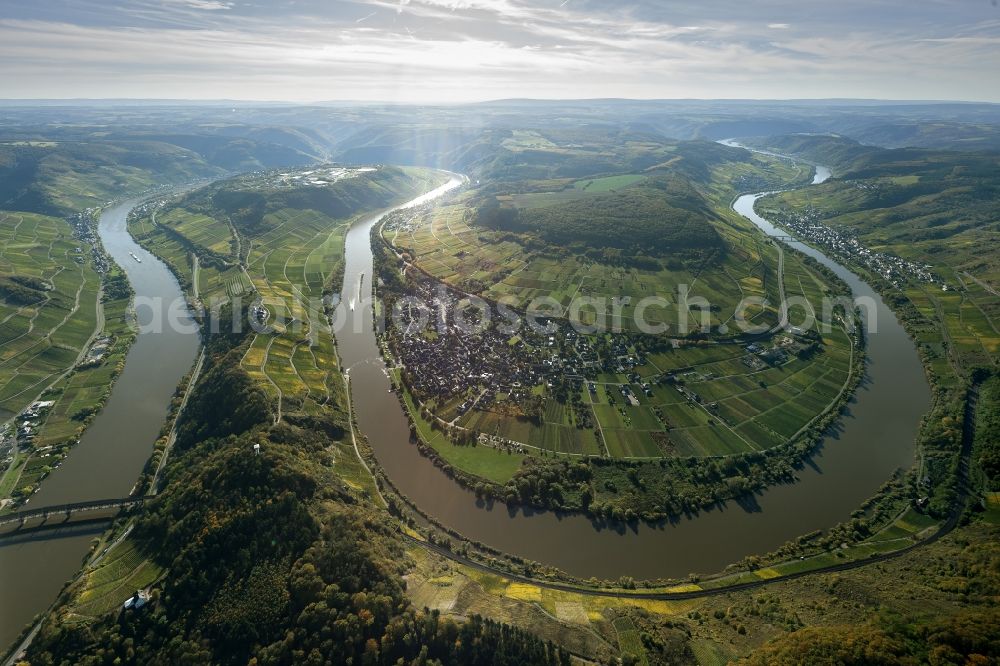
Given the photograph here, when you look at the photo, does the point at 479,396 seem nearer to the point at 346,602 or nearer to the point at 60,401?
the point at 346,602

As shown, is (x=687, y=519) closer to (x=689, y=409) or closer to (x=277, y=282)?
(x=689, y=409)

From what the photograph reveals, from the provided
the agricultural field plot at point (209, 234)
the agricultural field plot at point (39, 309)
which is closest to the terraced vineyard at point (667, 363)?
the agricultural field plot at point (209, 234)

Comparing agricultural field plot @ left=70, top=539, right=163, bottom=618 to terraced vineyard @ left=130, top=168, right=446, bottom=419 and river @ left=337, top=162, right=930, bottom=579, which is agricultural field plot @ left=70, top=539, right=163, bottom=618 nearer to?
terraced vineyard @ left=130, top=168, right=446, bottom=419

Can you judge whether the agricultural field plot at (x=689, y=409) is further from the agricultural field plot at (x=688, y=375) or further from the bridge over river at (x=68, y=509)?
the bridge over river at (x=68, y=509)

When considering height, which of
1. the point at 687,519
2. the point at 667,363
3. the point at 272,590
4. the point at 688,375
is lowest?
the point at 687,519

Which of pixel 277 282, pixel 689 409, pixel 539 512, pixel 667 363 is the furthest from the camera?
pixel 277 282

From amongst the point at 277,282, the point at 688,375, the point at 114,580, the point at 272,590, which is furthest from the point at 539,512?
the point at 277,282

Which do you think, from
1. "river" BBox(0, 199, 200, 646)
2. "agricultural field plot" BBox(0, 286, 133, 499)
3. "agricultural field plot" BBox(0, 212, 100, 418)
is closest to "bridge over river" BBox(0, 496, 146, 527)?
"river" BBox(0, 199, 200, 646)
